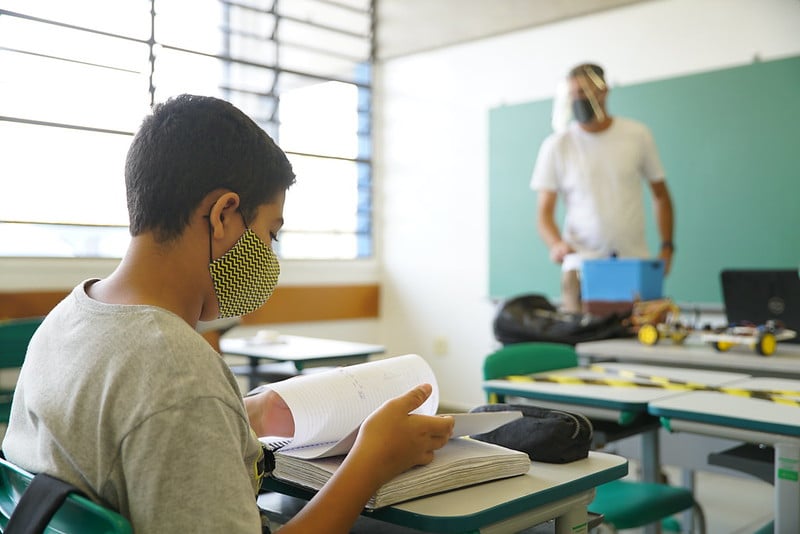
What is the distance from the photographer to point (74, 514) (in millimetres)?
881

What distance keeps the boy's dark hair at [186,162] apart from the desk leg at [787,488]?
4.12ft

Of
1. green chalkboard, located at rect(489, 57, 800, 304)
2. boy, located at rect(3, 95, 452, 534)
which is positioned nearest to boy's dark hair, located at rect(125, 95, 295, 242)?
boy, located at rect(3, 95, 452, 534)

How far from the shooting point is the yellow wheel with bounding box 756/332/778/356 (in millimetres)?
2623

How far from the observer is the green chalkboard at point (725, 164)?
13.5 ft

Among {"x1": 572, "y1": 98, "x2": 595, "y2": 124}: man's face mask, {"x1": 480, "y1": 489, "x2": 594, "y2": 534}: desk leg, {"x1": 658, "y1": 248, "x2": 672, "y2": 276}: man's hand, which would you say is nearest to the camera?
{"x1": 480, "y1": 489, "x2": 594, "y2": 534}: desk leg

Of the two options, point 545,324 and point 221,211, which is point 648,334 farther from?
point 221,211

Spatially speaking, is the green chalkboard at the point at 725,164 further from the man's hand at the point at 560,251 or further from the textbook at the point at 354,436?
the textbook at the point at 354,436

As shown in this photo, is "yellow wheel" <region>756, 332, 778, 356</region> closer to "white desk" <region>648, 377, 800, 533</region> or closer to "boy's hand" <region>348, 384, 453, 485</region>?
"white desk" <region>648, 377, 800, 533</region>

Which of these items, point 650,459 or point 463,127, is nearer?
point 650,459

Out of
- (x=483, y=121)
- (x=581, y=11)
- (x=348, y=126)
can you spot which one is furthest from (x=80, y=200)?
(x=581, y=11)

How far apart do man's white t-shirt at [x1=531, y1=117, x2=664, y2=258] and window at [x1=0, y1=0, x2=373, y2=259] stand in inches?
60.2

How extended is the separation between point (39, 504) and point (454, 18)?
5.15m

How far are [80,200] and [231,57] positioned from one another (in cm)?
142

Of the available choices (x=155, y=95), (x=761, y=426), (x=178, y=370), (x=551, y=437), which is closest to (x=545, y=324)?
(x=761, y=426)
